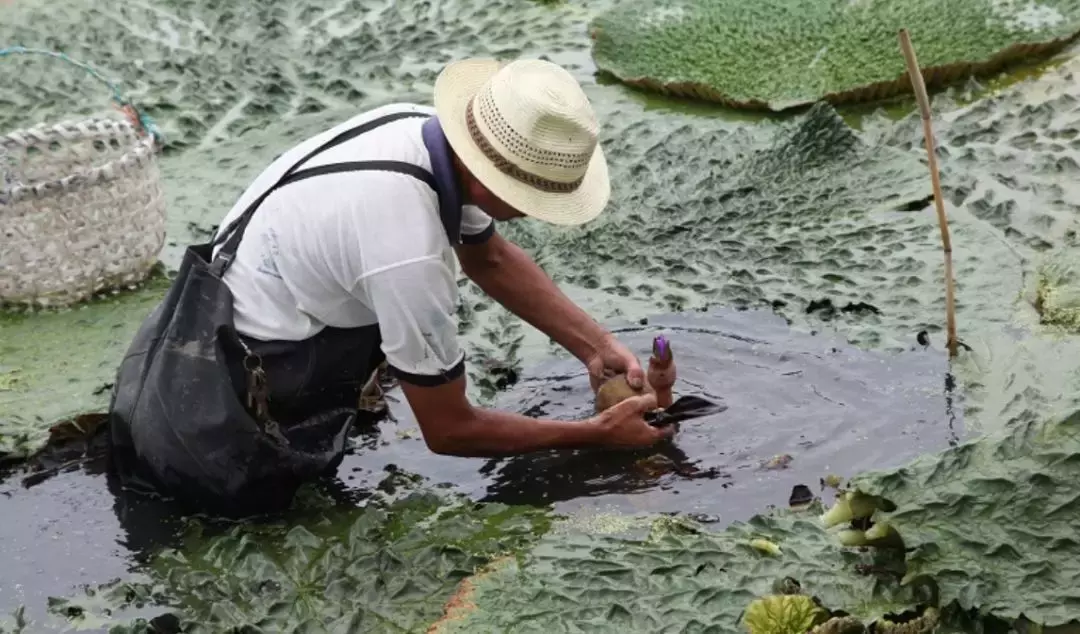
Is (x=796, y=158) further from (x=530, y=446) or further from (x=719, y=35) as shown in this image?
(x=530, y=446)

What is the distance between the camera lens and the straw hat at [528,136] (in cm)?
300

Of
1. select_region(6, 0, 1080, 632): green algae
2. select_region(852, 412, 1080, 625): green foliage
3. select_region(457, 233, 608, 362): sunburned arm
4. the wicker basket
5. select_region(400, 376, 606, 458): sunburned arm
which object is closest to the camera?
select_region(852, 412, 1080, 625): green foliage

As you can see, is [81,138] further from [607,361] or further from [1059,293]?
[1059,293]

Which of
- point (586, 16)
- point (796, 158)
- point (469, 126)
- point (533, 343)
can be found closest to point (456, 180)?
point (469, 126)

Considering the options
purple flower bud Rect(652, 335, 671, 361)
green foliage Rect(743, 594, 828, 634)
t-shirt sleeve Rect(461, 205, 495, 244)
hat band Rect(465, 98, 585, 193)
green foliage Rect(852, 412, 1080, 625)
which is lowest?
purple flower bud Rect(652, 335, 671, 361)

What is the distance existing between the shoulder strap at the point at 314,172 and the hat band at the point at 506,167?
5.7 inches

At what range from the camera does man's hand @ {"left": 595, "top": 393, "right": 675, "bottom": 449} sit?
3.56 m

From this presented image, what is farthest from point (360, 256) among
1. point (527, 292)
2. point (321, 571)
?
point (527, 292)

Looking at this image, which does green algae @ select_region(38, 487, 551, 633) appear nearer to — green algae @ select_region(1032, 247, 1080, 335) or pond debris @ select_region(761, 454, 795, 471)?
pond debris @ select_region(761, 454, 795, 471)

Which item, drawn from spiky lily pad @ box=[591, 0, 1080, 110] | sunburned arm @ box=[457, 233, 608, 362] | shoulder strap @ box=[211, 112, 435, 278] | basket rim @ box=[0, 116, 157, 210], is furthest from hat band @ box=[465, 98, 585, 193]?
spiky lily pad @ box=[591, 0, 1080, 110]

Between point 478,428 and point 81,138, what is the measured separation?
2301 millimetres

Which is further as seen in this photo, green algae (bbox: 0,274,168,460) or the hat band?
green algae (bbox: 0,274,168,460)

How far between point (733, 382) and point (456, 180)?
1.33m

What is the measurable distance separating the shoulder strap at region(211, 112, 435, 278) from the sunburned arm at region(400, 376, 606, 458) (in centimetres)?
51
